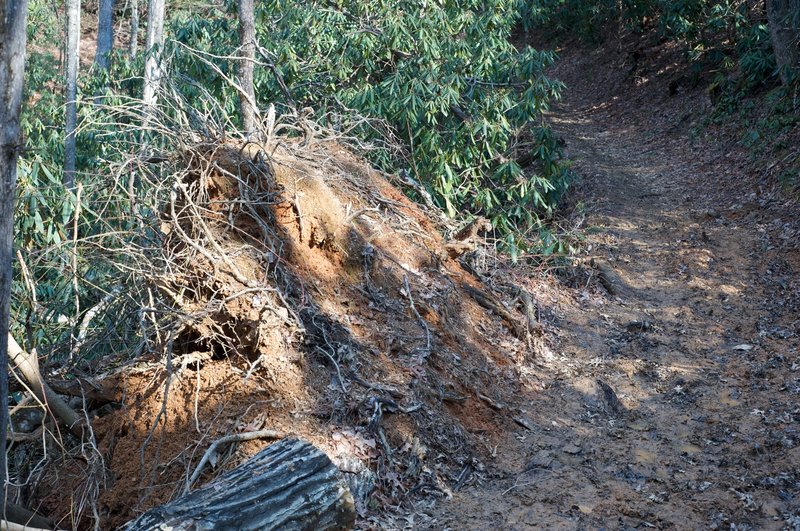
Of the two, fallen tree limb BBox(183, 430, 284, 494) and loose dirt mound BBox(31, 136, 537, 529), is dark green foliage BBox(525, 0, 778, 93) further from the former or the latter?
fallen tree limb BBox(183, 430, 284, 494)

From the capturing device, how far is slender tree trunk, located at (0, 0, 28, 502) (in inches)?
118

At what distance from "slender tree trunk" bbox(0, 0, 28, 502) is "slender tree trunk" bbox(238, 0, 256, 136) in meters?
3.93

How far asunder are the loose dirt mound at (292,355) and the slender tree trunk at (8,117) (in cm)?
169

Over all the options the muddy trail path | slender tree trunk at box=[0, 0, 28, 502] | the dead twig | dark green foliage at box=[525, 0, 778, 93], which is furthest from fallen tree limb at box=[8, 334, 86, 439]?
dark green foliage at box=[525, 0, 778, 93]

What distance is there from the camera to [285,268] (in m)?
5.71

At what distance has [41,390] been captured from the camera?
4.50 metres

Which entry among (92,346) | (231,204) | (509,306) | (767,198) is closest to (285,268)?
(231,204)

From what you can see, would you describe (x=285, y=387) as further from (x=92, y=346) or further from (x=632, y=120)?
(x=632, y=120)

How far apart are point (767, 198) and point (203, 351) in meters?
9.14

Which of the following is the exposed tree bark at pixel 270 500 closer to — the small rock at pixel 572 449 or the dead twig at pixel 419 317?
the dead twig at pixel 419 317

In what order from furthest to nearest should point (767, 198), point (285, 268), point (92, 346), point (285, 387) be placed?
point (767, 198), point (285, 268), point (92, 346), point (285, 387)

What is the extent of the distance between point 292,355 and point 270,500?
5.58ft

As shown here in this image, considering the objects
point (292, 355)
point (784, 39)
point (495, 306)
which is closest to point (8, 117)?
point (292, 355)

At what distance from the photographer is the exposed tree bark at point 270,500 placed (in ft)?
11.0
